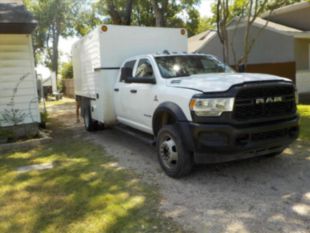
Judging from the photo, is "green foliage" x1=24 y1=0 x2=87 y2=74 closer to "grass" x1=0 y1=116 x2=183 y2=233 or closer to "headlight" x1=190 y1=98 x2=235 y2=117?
"grass" x1=0 y1=116 x2=183 y2=233

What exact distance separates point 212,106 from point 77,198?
2324 mm

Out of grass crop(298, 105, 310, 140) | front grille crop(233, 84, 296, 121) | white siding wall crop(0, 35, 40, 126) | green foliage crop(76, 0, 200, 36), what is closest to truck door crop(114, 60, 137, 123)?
white siding wall crop(0, 35, 40, 126)

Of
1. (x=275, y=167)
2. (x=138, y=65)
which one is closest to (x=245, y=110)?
(x=275, y=167)

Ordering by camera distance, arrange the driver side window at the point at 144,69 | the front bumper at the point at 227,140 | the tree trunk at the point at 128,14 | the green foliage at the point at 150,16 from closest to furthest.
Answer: the front bumper at the point at 227,140 < the driver side window at the point at 144,69 < the tree trunk at the point at 128,14 < the green foliage at the point at 150,16

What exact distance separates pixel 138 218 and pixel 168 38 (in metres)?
5.34

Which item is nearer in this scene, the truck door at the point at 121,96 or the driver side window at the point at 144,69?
the driver side window at the point at 144,69

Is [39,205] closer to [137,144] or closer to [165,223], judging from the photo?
[165,223]

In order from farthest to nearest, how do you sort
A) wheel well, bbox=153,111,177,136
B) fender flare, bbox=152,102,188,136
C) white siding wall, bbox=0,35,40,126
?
white siding wall, bbox=0,35,40,126, wheel well, bbox=153,111,177,136, fender flare, bbox=152,102,188,136

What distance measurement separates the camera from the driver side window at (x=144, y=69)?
6302 mm

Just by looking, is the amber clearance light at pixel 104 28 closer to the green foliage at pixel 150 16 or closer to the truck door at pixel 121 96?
the truck door at pixel 121 96

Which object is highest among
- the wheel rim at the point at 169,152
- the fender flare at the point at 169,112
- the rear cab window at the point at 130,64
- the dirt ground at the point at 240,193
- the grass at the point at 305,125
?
the rear cab window at the point at 130,64

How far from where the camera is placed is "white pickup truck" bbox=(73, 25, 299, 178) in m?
4.53

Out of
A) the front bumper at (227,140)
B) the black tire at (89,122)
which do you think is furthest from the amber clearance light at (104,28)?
the front bumper at (227,140)

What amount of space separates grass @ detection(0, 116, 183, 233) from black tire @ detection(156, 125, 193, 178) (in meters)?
0.52
